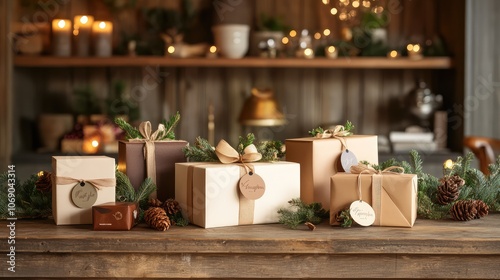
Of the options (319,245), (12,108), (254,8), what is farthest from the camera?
(254,8)

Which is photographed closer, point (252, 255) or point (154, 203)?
point (252, 255)

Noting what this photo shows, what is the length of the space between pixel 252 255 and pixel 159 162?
0.35m

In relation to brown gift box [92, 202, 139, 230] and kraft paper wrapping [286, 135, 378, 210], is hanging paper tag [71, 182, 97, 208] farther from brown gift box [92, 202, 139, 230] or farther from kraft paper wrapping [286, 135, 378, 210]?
kraft paper wrapping [286, 135, 378, 210]

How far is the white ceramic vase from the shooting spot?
13.4 ft

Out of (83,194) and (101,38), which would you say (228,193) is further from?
(101,38)

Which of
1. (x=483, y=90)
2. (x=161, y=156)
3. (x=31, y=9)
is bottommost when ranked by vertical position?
(x=161, y=156)

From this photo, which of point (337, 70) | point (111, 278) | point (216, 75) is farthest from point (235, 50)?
point (111, 278)

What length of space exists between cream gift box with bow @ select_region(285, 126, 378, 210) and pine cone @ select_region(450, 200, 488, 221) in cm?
24

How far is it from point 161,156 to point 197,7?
2787mm

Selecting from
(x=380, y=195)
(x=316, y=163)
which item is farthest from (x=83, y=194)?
(x=380, y=195)

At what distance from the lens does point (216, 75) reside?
4.43m

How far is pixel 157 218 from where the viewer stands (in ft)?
5.04

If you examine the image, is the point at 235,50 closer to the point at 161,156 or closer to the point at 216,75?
the point at 216,75

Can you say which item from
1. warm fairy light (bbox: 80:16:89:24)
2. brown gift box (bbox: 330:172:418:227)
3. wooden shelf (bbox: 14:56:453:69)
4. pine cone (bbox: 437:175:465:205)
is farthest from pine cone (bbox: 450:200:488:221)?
warm fairy light (bbox: 80:16:89:24)
